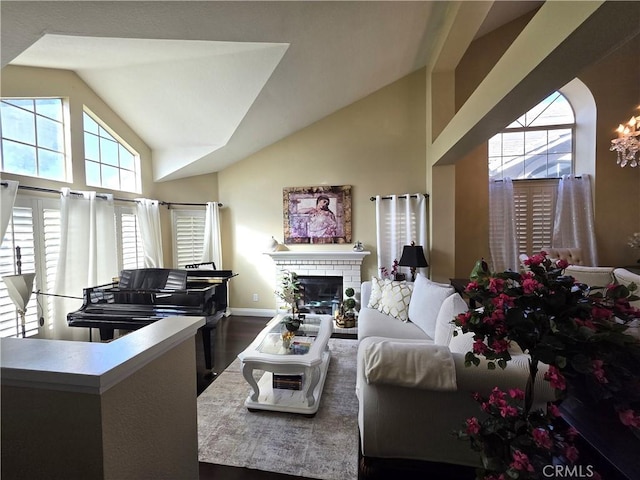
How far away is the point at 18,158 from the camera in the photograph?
2.70 meters

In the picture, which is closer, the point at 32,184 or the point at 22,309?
the point at 22,309

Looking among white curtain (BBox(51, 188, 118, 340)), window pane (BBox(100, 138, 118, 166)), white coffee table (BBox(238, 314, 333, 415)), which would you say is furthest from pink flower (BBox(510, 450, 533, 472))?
window pane (BBox(100, 138, 118, 166))

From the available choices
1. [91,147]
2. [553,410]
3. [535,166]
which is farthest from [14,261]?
[535,166]

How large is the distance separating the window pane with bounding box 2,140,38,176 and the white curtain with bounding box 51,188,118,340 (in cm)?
34

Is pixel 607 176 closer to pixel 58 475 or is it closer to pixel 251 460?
pixel 251 460

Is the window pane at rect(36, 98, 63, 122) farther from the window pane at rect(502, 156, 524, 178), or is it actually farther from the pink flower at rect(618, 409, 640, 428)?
the window pane at rect(502, 156, 524, 178)

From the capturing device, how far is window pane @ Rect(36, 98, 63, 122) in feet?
9.68

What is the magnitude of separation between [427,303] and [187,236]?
4.02 m

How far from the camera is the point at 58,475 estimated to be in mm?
749

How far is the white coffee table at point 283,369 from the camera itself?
2.13m

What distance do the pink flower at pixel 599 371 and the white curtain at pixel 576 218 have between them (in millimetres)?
4251

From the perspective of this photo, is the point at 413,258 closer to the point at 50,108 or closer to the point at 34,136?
the point at 34,136

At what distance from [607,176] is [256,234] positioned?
5511 millimetres

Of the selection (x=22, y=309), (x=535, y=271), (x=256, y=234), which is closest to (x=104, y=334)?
(x=22, y=309)
